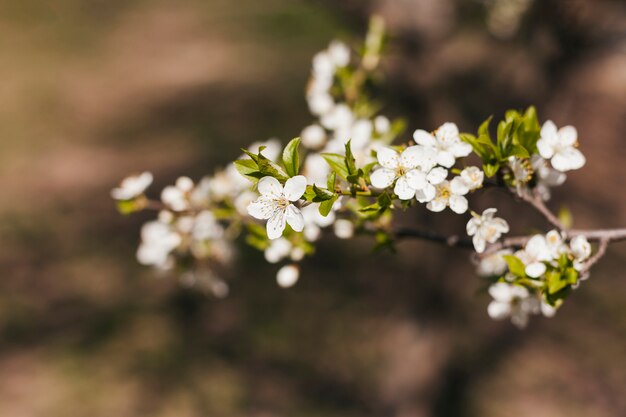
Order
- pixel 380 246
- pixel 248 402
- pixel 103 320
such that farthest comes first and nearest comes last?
pixel 103 320, pixel 248 402, pixel 380 246

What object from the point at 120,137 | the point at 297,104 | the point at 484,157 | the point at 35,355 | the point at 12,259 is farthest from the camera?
the point at 297,104

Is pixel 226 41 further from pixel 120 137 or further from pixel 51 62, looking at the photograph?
pixel 120 137

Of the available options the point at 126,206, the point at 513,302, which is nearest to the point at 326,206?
the point at 513,302

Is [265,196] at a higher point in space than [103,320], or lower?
lower

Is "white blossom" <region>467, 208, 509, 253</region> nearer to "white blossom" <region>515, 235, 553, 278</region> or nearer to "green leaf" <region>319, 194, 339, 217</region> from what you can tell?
"white blossom" <region>515, 235, 553, 278</region>

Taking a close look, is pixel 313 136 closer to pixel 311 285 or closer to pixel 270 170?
pixel 270 170

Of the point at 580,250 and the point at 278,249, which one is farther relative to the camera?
the point at 278,249

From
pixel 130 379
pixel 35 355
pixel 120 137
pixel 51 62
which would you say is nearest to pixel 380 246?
pixel 130 379
